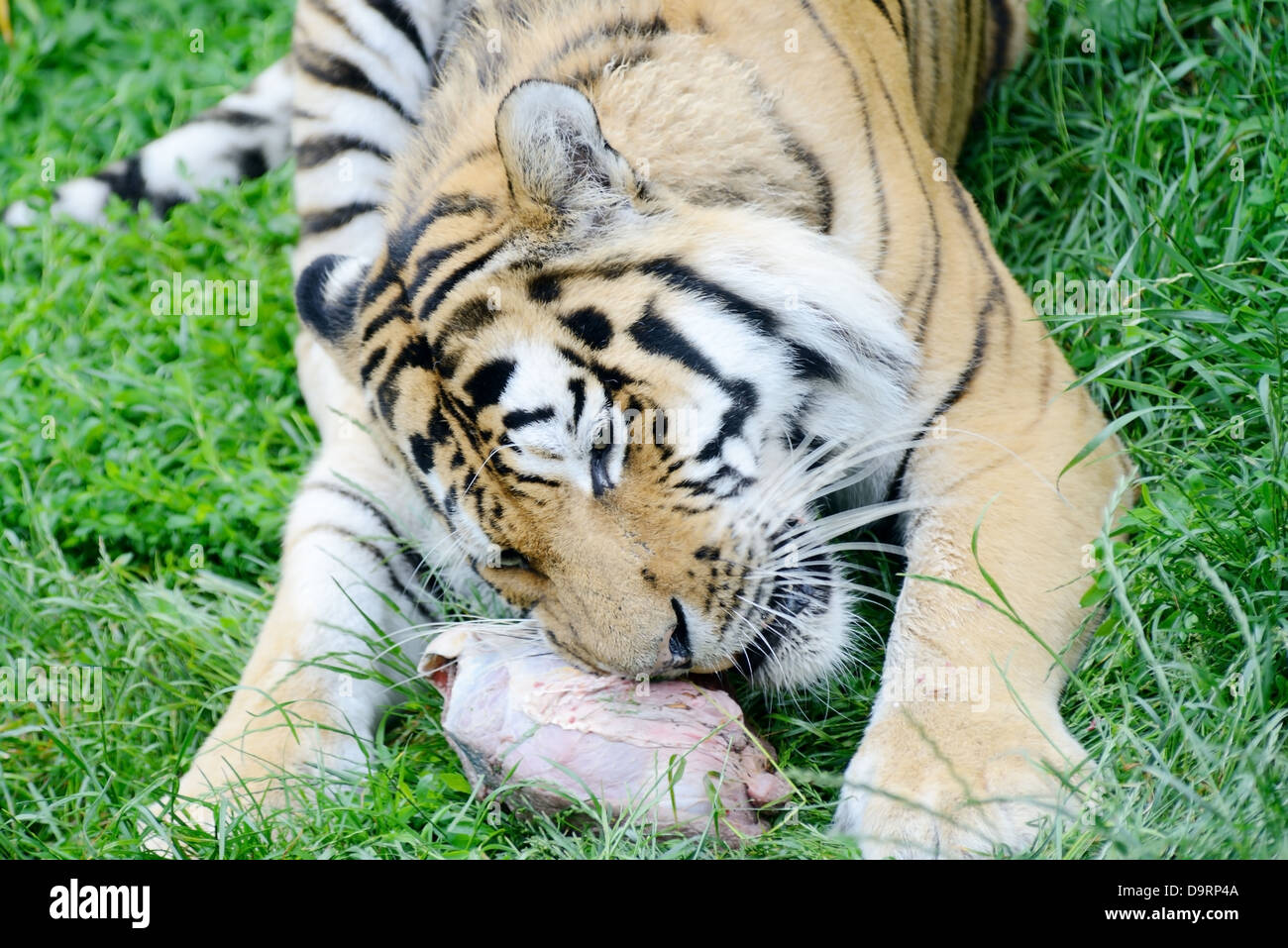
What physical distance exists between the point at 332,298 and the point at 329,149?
3.23 ft

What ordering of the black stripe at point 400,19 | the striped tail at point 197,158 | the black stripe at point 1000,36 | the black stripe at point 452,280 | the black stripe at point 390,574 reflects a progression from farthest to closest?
the striped tail at point 197,158 < the black stripe at point 400,19 < the black stripe at point 1000,36 < the black stripe at point 390,574 < the black stripe at point 452,280

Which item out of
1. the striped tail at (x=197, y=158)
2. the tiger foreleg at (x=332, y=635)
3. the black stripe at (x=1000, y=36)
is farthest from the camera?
the striped tail at (x=197, y=158)

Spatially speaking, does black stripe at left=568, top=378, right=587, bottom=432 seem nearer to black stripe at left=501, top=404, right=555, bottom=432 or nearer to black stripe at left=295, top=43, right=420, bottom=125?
black stripe at left=501, top=404, right=555, bottom=432

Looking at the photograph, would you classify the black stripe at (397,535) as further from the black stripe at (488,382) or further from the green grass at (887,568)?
the black stripe at (488,382)

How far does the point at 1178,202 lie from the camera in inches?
95.2

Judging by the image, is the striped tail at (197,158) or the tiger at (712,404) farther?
the striped tail at (197,158)

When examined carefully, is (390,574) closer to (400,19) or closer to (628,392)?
(628,392)

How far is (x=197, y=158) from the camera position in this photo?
355 centimetres

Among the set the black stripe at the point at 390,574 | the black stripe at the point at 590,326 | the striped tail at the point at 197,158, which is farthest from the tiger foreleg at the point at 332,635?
the striped tail at the point at 197,158

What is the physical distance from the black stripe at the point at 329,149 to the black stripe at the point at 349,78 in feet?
0.35

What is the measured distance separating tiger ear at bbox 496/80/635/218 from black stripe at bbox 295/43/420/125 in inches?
53.1

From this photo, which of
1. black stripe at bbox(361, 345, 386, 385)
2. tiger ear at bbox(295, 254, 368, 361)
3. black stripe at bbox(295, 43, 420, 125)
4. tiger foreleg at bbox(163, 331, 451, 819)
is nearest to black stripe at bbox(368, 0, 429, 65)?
black stripe at bbox(295, 43, 420, 125)

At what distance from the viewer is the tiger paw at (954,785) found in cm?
169

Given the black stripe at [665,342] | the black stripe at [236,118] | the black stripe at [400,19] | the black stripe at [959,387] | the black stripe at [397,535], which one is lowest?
the black stripe at [397,535]
